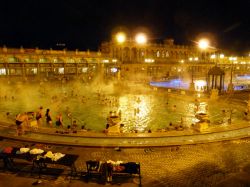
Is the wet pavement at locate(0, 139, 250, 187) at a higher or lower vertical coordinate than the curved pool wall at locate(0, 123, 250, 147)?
lower

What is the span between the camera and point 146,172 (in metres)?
8.47

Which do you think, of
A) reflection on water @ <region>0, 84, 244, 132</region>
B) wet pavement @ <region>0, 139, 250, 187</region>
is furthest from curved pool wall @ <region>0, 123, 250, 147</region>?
reflection on water @ <region>0, 84, 244, 132</region>

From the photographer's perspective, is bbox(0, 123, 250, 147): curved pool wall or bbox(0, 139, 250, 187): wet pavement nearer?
bbox(0, 139, 250, 187): wet pavement

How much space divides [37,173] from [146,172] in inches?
161

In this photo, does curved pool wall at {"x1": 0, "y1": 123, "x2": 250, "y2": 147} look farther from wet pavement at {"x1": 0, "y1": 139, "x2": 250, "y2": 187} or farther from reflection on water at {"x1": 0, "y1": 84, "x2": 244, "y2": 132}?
reflection on water at {"x1": 0, "y1": 84, "x2": 244, "y2": 132}

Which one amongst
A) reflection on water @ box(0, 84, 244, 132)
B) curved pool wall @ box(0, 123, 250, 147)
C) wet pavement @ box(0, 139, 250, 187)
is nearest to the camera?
wet pavement @ box(0, 139, 250, 187)

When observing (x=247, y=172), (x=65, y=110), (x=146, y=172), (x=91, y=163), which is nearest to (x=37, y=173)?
(x=91, y=163)

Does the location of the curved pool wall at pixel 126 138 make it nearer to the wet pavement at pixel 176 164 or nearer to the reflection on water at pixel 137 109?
the wet pavement at pixel 176 164

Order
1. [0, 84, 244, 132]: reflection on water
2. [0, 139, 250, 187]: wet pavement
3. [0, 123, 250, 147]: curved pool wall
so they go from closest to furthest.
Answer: [0, 139, 250, 187]: wet pavement, [0, 123, 250, 147]: curved pool wall, [0, 84, 244, 132]: reflection on water

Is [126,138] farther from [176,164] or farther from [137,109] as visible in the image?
[137,109]

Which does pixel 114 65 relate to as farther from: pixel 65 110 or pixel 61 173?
pixel 61 173

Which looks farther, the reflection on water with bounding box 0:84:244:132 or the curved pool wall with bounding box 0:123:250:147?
the reflection on water with bounding box 0:84:244:132

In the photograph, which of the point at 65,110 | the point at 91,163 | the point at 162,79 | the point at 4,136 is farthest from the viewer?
the point at 162,79

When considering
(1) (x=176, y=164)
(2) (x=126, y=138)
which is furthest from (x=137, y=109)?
(1) (x=176, y=164)
